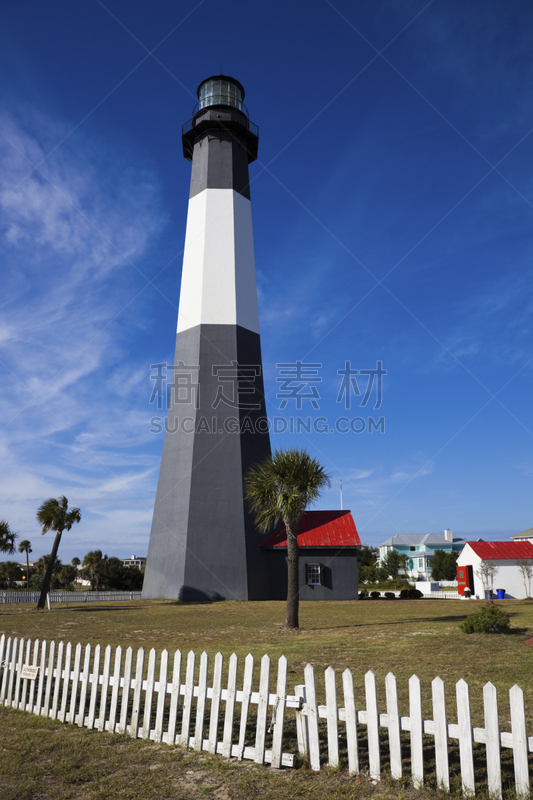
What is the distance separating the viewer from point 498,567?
117 ft

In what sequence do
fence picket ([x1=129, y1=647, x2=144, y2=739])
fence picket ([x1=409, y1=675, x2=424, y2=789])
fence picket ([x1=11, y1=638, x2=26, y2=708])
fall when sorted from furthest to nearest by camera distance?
fence picket ([x1=11, y1=638, x2=26, y2=708]) → fence picket ([x1=129, y1=647, x2=144, y2=739]) → fence picket ([x1=409, y1=675, x2=424, y2=789])

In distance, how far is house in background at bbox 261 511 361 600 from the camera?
97.8 ft

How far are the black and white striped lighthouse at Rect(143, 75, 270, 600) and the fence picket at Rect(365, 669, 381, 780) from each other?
942 inches

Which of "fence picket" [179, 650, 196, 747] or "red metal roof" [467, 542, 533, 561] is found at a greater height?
"red metal roof" [467, 542, 533, 561]

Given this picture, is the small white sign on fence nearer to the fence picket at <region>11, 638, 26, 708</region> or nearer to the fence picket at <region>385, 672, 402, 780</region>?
the fence picket at <region>11, 638, 26, 708</region>

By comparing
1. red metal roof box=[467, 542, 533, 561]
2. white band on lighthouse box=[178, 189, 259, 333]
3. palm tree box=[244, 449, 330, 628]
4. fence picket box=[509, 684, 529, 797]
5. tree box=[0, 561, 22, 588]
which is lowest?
tree box=[0, 561, 22, 588]

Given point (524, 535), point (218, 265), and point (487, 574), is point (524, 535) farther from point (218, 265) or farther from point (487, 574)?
point (218, 265)

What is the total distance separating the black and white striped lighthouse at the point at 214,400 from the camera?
27922 mm

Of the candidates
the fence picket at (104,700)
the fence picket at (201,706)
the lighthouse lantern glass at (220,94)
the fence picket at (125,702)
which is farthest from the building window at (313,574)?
the lighthouse lantern glass at (220,94)

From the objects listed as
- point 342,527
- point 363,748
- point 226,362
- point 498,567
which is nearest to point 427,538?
point 498,567

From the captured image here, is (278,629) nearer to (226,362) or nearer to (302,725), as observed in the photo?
(302,725)

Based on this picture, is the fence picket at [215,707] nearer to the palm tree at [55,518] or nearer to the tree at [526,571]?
the palm tree at [55,518]

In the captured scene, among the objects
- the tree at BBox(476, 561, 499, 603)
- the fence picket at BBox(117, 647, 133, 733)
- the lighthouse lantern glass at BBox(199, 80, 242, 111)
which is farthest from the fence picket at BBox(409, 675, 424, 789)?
the lighthouse lantern glass at BBox(199, 80, 242, 111)

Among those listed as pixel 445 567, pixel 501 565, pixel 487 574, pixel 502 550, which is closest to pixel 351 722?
pixel 487 574
